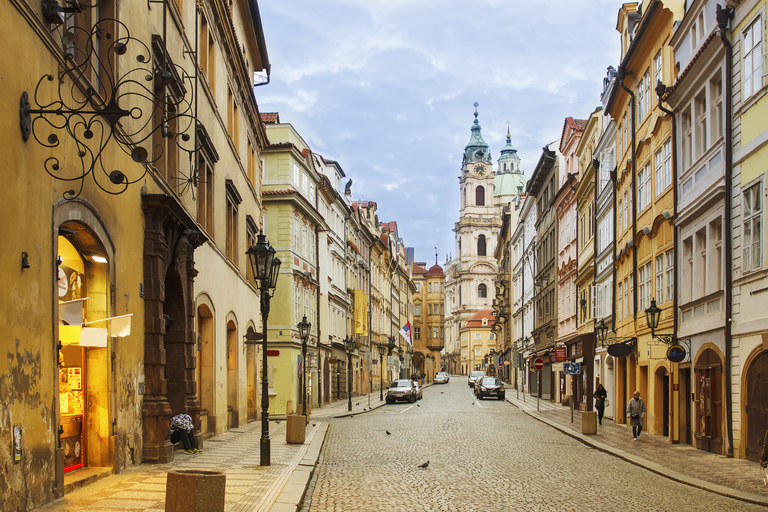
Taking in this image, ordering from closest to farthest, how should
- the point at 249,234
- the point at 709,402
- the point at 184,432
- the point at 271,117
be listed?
the point at 184,432
the point at 709,402
the point at 249,234
the point at 271,117

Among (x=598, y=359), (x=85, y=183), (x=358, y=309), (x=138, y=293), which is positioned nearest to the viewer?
(x=85, y=183)

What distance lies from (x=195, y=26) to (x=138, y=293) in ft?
27.2

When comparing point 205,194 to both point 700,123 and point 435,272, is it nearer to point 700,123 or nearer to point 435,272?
point 700,123

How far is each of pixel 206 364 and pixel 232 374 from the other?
452 cm

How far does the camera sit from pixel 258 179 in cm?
3659

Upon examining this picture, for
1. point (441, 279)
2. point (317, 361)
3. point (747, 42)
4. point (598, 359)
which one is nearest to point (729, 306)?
point (747, 42)

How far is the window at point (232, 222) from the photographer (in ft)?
93.8

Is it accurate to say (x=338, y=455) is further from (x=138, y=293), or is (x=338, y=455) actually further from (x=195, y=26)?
(x=195, y=26)

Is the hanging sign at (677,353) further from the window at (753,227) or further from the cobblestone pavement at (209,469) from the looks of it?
the cobblestone pavement at (209,469)

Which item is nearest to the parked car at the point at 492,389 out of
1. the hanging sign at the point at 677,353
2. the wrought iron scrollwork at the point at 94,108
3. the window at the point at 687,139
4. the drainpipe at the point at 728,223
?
the window at the point at 687,139

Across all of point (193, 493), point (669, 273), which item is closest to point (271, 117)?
point (669, 273)

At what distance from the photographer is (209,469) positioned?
14.9 metres

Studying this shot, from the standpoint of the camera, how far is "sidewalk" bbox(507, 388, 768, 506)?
14.7 m

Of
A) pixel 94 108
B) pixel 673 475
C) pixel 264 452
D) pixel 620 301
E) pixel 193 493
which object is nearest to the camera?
pixel 193 493
